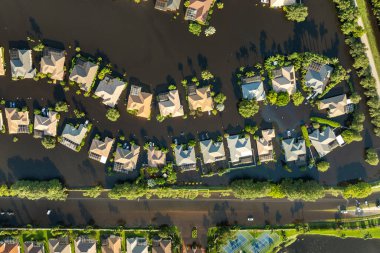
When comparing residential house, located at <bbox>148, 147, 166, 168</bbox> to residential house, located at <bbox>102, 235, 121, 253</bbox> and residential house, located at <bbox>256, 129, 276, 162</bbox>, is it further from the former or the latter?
residential house, located at <bbox>256, 129, 276, 162</bbox>

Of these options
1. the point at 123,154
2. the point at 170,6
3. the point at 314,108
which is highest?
the point at 170,6

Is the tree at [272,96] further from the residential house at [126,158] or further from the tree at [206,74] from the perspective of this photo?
the residential house at [126,158]

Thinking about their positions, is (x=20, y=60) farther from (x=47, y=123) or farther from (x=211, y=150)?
(x=211, y=150)

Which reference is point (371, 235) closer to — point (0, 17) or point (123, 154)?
point (123, 154)

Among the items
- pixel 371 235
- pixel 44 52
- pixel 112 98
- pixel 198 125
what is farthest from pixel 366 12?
pixel 44 52

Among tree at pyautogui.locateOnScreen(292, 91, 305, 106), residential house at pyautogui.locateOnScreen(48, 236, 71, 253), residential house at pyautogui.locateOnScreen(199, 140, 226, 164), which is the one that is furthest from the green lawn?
residential house at pyautogui.locateOnScreen(48, 236, 71, 253)

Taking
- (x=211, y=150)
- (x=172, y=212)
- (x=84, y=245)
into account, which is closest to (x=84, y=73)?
(x=211, y=150)

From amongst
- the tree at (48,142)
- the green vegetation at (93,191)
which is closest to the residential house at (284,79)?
Answer: the green vegetation at (93,191)
